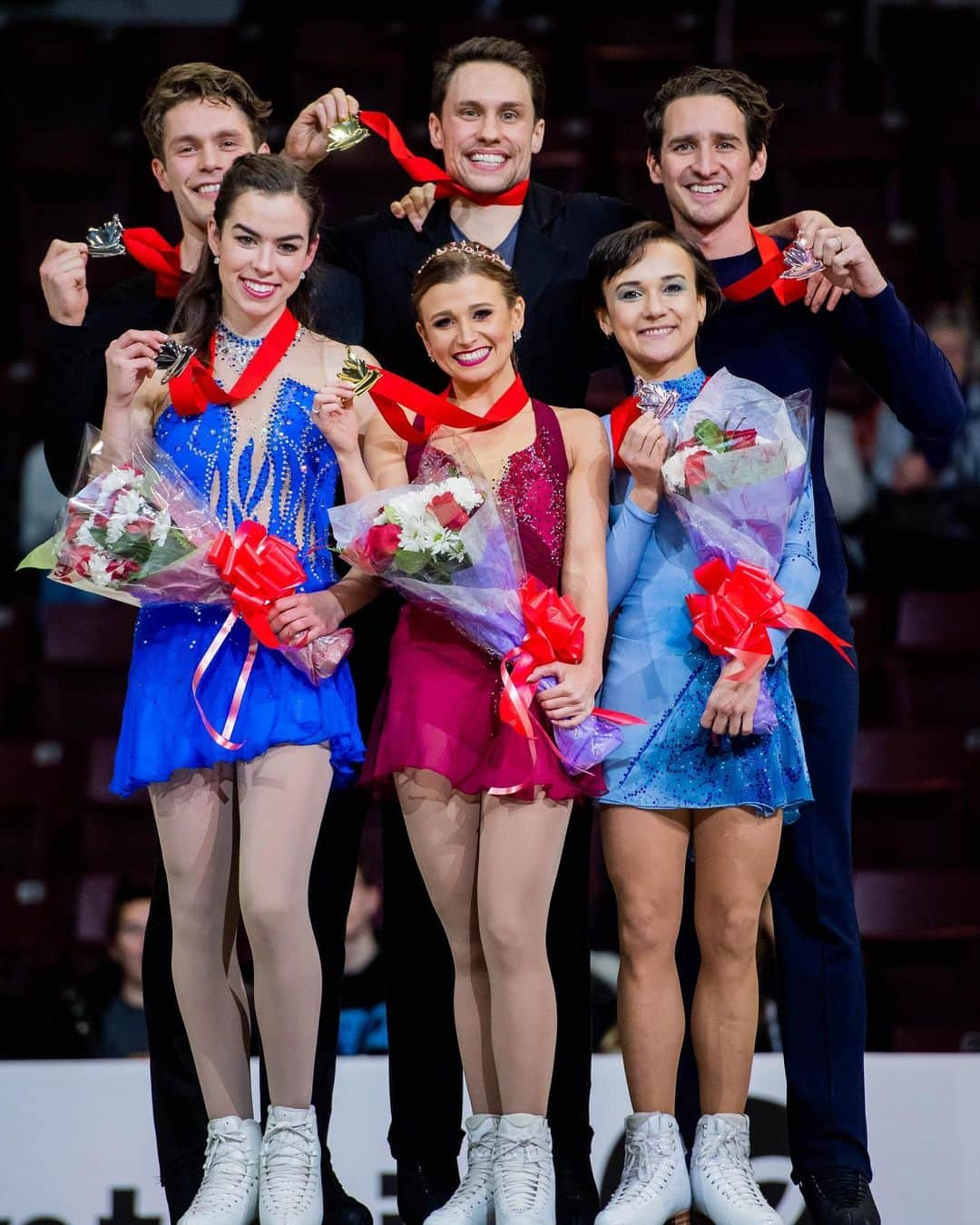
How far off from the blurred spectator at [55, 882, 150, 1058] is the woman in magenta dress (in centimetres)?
169

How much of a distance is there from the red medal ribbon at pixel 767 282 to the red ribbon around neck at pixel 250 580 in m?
0.86

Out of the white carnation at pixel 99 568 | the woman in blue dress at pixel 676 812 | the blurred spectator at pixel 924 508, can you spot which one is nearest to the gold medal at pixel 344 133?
the woman in blue dress at pixel 676 812

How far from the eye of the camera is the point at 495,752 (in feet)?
8.45

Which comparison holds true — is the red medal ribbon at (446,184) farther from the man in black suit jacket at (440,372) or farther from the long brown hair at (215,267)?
the long brown hair at (215,267)

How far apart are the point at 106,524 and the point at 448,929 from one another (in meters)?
0.78

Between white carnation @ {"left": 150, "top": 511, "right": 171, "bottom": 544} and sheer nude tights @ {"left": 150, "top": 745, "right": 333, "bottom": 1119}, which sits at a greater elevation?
white carnation @ {"left": 150, "top": 511, "right": 171, "bottom": 544}

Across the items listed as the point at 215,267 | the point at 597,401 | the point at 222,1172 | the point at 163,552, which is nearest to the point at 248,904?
the point at 222,1172

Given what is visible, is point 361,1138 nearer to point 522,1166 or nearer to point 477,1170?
point 477,1170

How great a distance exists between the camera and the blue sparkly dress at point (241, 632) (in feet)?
8.49

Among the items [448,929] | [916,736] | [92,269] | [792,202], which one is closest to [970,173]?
[792,202]

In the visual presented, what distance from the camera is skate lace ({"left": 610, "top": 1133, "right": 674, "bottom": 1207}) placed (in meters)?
2.54

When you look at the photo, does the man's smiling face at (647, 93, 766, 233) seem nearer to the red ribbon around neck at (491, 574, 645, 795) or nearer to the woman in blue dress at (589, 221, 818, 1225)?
the woman in blue dress at (589, 221, 818, 1225)

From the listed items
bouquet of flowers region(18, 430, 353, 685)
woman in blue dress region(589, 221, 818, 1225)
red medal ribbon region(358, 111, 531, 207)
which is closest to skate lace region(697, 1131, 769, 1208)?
woman in blue dress region(589, 221, 818, 1225)

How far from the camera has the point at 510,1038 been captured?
2525mm
